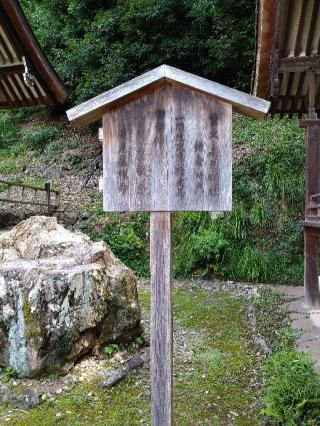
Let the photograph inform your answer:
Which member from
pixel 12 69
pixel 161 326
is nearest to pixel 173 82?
pixel 161 326

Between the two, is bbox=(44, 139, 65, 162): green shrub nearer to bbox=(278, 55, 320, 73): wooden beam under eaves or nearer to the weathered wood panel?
bbox=(278, 55, 320, 73): wooden beam under eaves

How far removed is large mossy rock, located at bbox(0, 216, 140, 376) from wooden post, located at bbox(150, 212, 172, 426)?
7.14 feet

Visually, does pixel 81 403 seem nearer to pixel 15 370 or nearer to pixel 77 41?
pixel 15 370

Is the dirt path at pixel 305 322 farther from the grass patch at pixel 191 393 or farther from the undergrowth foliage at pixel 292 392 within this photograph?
the grass patch at pixel 191 393

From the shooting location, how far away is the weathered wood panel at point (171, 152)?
3.20m

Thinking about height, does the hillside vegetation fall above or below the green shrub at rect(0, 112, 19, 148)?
below

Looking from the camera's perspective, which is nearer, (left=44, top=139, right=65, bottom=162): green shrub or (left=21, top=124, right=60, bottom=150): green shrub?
(left=44, top=139, right=65, bottom=162): green shrub

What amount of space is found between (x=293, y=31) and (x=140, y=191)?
179 inches

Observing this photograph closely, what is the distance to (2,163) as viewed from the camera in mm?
16328

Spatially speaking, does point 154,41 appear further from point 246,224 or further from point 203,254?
point 203,254

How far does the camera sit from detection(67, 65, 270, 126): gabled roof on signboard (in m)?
3.09

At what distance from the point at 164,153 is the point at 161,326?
56.6 inches

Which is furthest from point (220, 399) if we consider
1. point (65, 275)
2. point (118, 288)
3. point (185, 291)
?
point (185, 291)

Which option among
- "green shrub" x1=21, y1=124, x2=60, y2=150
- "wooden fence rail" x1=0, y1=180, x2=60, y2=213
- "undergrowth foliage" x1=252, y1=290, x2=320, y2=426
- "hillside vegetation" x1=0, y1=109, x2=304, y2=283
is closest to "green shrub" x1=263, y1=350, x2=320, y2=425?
"undergrowth foliage" x1=252, y1=290, x2=320, y2=426
